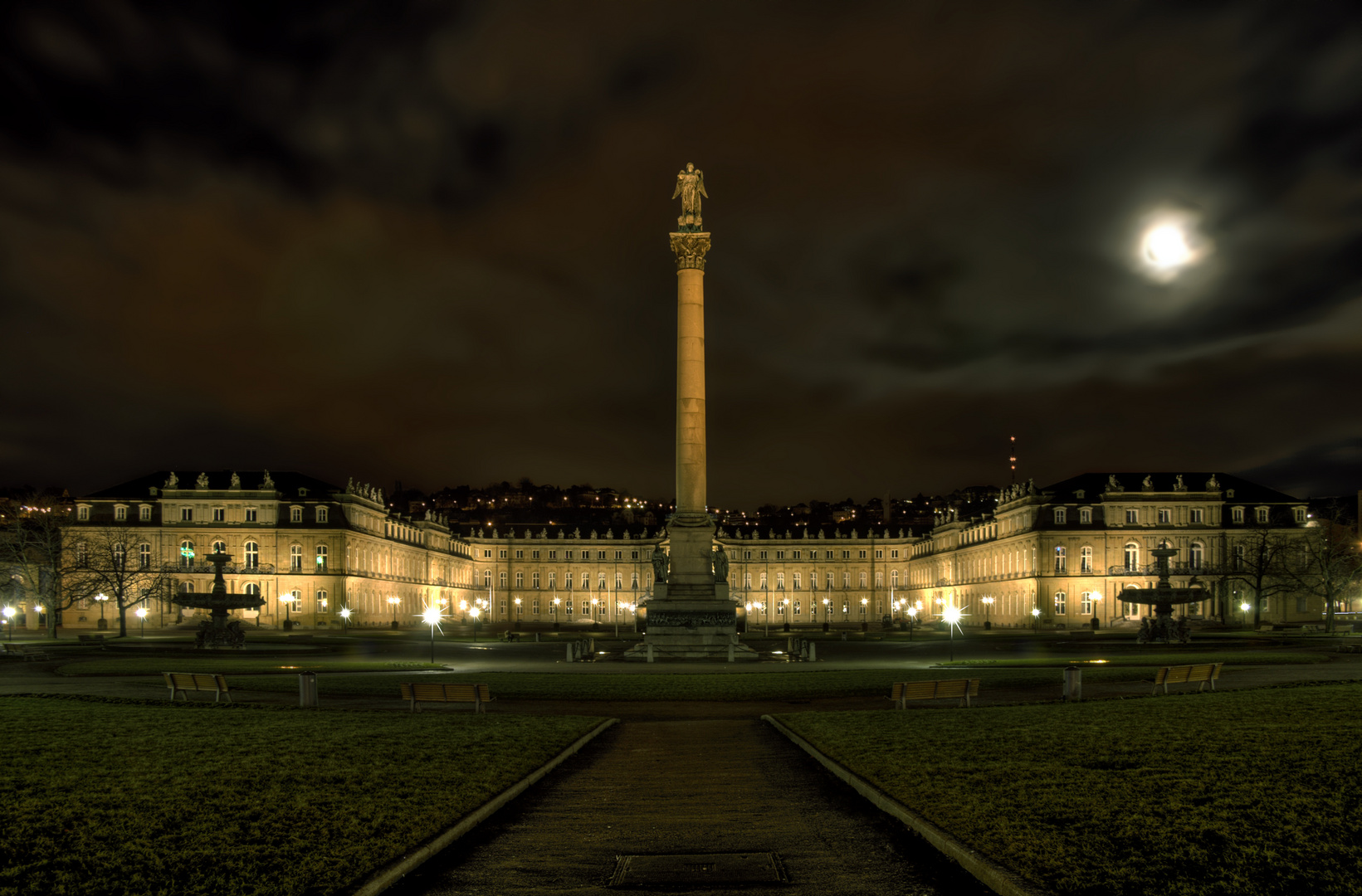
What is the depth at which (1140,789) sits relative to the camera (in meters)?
13.8

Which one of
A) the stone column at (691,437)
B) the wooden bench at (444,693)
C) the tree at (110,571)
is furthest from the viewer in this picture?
the tree at (110,571)

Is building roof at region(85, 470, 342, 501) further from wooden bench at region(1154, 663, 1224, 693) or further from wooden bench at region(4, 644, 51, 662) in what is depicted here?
wooden bench at region(1154, 663, 1224, 693)

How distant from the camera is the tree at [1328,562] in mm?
88375

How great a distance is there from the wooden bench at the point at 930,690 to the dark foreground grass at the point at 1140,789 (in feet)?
6.45

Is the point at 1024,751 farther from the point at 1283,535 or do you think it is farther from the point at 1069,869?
the point at 1283,535

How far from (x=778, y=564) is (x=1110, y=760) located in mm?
180308

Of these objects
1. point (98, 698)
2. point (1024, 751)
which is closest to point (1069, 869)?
point (1024, 751)

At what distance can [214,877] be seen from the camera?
10.3 m

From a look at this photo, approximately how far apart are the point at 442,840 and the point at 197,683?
61.1 ft

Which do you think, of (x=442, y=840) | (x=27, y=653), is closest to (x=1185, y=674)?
(x=442, y=840)

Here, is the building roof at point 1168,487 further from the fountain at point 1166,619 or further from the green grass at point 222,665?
the green grass at point 222,665

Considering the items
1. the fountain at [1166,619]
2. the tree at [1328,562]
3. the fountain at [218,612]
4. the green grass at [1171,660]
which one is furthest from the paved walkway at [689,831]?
the tree at [1328,562]

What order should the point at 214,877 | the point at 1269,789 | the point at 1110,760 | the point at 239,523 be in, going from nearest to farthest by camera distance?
1. the point at 214,877
2. the point at 1269,789
3. the point at 1110,760
4. the point at 239,523

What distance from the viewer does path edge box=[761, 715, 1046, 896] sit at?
33.3 feet
